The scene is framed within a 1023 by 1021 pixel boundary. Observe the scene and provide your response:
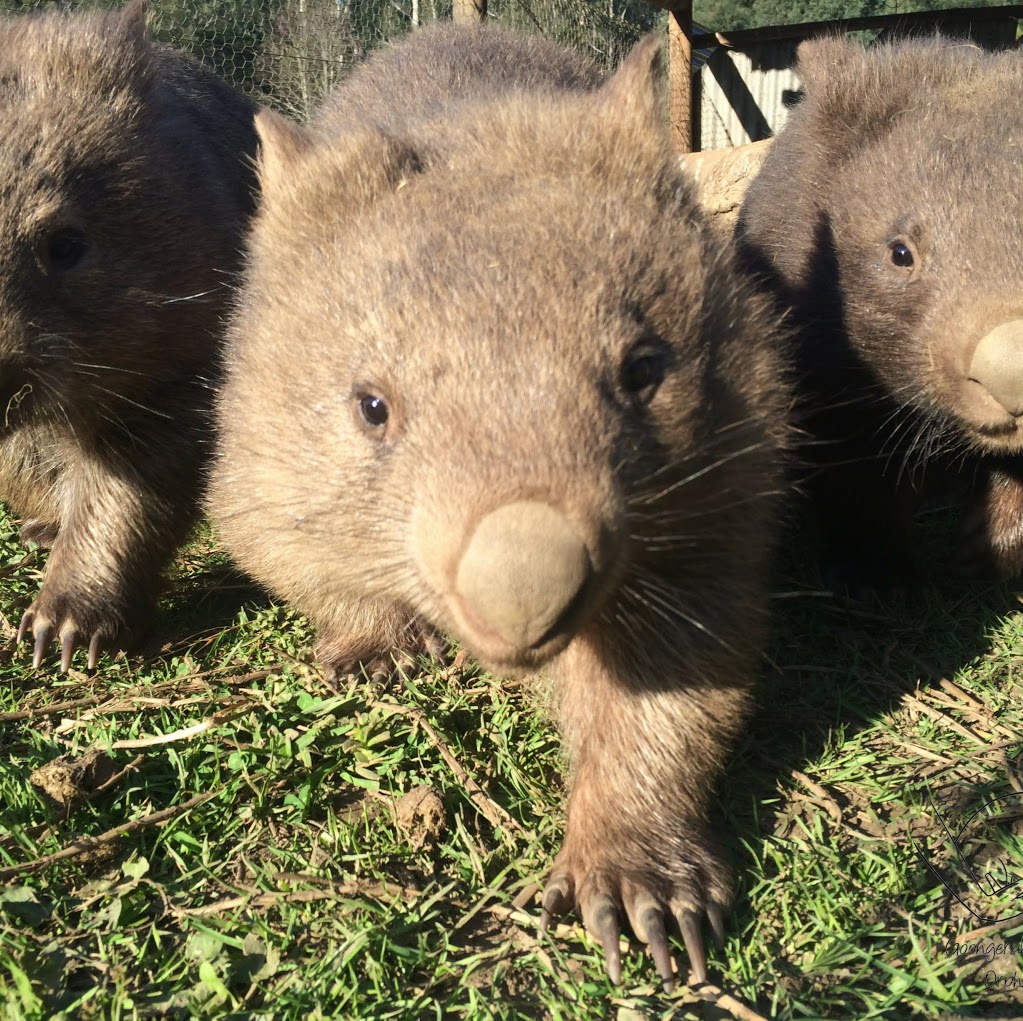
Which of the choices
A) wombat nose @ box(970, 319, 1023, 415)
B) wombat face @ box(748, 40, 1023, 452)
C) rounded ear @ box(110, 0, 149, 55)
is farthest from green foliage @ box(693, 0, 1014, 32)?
wombat nose @ box(970, 319, 1023, 415)

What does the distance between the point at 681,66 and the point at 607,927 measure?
10657 mm

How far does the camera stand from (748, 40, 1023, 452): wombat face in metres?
3.34

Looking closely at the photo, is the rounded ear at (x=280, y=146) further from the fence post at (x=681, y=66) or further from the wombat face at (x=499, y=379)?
the fence post at (x=681, y=66)

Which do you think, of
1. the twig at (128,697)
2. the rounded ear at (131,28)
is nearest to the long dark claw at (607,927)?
the twig at (128,697)

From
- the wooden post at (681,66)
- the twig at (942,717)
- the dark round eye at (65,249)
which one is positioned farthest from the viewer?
the wooden post at (681,66)

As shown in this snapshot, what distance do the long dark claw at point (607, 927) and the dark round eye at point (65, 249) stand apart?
2531mm

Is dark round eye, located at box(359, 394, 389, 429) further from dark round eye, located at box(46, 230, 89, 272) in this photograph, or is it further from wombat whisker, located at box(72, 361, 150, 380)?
dark round eye, located at box(46, 230, 89, 272)

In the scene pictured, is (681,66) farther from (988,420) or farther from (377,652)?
(377,652)

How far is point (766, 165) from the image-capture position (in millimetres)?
4723

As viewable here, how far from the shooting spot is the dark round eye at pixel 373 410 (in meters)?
2.47

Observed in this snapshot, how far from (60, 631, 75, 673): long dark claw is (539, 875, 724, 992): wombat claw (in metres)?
1.98

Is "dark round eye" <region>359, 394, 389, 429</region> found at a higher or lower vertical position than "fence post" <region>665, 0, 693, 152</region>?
higher

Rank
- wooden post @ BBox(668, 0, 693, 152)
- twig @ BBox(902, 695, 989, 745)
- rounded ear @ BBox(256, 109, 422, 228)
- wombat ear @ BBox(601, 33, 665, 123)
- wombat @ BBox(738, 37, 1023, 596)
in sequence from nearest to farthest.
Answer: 1. rounded ear @ BBox(256, 109, 422, 228)
2. wombat ear @ BBox(601, 33, 665, 123)
3. twig @ BBox(902, 695, 989, 745)
4. wombat @ BBox(738, 37, 1023, 596)
5. wooden post @ BBox(668, 0, 693, 152)

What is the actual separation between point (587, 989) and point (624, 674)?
2.53 feet
